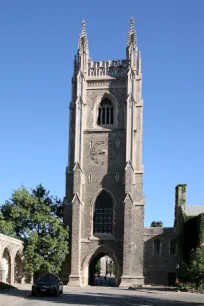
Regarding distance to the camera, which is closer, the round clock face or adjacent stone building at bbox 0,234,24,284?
adjacent stone building at bbox 0,234,24,284

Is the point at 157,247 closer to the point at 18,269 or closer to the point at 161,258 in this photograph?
the point at 161,258

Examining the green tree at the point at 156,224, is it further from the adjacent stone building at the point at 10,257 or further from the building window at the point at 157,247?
the adjacent stone building at the point at 10,257

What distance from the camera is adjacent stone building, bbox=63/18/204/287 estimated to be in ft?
172

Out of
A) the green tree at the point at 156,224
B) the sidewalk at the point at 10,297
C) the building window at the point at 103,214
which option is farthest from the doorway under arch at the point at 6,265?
the green tree at the point at 156,224

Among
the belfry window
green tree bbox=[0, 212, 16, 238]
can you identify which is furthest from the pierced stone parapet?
green tree bbox=[0, 212, 16, 238]

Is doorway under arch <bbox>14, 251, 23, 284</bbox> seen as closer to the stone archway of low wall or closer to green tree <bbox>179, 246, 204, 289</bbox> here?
the stone archway of low wall

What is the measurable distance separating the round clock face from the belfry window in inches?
95.0

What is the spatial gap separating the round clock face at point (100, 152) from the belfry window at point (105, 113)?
241 cm

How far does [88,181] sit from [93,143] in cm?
398

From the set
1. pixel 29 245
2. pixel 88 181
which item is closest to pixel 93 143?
pixel 88 181

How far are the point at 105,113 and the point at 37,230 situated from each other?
47.9 ft

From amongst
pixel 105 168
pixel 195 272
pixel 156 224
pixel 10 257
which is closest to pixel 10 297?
pixel 195 272

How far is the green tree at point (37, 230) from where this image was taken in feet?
160

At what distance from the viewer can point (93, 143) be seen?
55.9 meters
